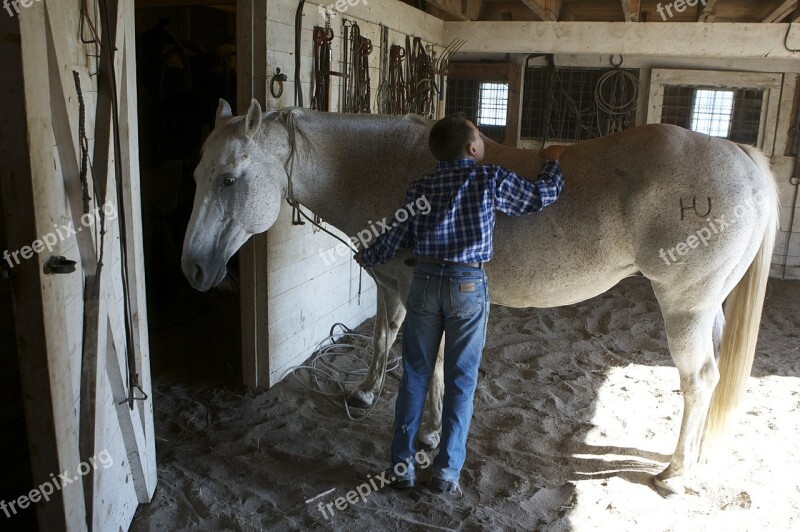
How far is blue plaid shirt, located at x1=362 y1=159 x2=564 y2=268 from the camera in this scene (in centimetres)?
234

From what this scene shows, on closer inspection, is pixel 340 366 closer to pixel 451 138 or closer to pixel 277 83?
pixel 277 83

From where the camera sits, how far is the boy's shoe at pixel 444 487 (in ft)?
8.63

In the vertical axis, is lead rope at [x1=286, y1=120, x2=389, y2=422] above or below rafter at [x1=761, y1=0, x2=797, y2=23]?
below

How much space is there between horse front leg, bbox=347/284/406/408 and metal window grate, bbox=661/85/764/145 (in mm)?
4919

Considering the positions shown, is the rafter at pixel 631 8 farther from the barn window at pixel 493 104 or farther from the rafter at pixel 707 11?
the barn window at pixel 493 104

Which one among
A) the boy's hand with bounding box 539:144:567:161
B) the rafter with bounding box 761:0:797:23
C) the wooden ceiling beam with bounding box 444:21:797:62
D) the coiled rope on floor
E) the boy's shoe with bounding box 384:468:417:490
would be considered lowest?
the coiled rope on floor

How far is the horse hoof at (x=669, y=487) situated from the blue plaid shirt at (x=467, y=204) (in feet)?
4.38

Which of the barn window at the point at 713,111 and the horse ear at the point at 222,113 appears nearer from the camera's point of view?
the horse ear at the point at 222,113

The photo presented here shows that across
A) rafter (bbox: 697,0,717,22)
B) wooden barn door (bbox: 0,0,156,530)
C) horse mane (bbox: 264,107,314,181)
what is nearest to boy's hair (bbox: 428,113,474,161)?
horse mane (bbox: 264,107,314,181)

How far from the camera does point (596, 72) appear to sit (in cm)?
705

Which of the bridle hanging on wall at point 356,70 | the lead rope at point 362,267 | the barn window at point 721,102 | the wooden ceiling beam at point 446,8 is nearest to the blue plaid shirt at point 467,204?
the lead rope at point 362,267

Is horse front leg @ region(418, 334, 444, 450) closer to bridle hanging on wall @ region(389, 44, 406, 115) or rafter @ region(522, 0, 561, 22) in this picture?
bridle hanging on wall @ region(389, 44, 406, 115)

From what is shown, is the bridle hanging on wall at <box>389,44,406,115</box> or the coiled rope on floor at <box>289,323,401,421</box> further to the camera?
the bridle hanging on wall at <box>389,44,406,115</box>

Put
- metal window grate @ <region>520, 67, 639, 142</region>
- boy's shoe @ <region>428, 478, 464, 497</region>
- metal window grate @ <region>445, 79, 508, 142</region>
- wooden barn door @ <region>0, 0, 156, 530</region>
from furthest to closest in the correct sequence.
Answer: metal window grate @ <region>445, 79, 508, 142</region> → metal window grate @ <region>520, 67, 639, 142</region> → boy's shoe @ <region>428, 478, 464, 497</region> → wooden barn door @ <region>0, 0, 156, 530</region>
